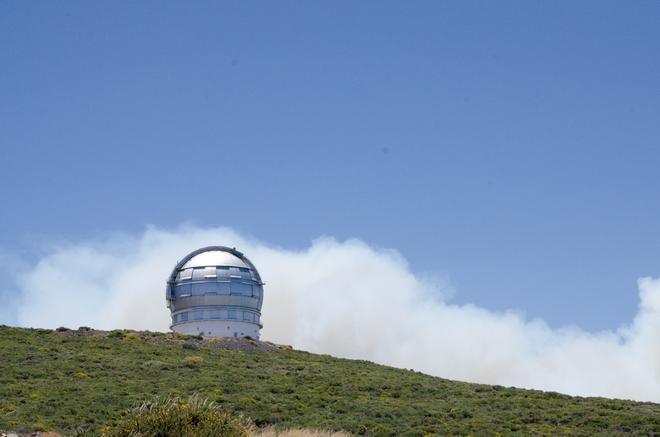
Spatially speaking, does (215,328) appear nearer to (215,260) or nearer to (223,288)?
(223,288)

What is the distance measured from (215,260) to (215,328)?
4.29m

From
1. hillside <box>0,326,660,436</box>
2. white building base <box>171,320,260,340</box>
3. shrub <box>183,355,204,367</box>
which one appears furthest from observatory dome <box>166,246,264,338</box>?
shrub <box>183,355,204,367</box>

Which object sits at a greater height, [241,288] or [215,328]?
[241,288]

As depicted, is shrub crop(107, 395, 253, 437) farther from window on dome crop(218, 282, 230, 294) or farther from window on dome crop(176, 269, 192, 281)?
window on dome crop(176, 269, 192, 281)

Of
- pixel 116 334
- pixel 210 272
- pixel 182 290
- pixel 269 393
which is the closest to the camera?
pixel 269 393

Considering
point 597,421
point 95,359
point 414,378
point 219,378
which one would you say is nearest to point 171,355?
point 95,359

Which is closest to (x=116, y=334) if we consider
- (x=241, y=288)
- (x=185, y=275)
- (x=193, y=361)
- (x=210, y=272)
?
(x=185, y=275)

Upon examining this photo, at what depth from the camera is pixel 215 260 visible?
64938 mm

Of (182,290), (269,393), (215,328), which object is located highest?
(182,290)

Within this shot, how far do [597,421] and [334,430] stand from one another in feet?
35.2

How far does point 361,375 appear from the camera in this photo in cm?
4984

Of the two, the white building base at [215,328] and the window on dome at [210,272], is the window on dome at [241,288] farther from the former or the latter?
the white building base at [215,328]

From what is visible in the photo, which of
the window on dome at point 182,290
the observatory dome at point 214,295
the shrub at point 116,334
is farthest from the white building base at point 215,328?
the shrub at point 116,334

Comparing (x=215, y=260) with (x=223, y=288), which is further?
(x=215, y=260)
